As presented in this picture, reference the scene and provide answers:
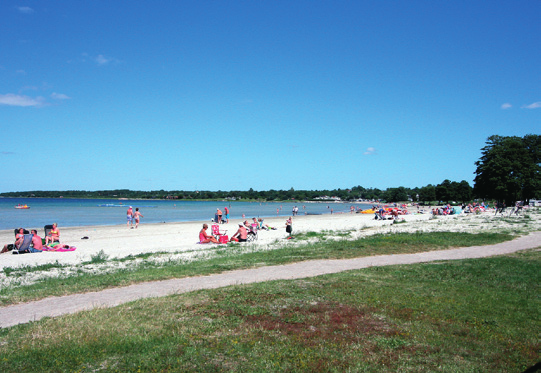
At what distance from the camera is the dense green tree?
Result: 2264 inches

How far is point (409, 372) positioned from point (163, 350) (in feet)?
9.66

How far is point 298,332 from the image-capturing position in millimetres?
5754

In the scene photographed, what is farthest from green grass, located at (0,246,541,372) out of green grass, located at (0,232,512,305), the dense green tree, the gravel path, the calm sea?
the dense green tree

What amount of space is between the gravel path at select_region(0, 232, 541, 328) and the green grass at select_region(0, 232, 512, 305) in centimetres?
50

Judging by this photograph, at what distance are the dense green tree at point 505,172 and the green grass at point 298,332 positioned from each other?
186 feet

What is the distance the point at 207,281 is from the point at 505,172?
5915 centimetres

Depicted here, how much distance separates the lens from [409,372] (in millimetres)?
4539

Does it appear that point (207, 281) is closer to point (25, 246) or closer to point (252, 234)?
point (25, 246)

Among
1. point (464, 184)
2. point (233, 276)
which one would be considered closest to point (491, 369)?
point (233, 276)

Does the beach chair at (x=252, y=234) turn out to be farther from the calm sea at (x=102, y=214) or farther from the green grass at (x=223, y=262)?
the calm sea at (x=102, y=214)

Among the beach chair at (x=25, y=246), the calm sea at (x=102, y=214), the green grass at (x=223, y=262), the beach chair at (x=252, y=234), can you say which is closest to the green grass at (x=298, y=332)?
the green grass at (x=223, y=262)

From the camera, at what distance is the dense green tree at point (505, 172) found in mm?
57500

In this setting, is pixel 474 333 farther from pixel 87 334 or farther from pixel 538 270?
pixel 538 270

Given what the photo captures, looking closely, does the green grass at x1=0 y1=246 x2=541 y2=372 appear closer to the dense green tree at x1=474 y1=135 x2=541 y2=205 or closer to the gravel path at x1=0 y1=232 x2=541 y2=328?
the gravel path at x1=0 y1=232 x2=541 y2=328
